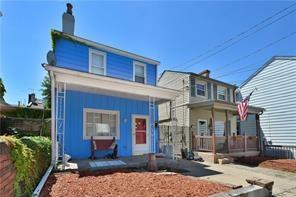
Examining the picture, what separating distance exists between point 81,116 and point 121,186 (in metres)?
5.83

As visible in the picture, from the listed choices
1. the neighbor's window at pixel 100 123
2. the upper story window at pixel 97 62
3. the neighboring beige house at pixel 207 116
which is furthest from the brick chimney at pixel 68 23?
the neighboring beige house at pixel 207 116

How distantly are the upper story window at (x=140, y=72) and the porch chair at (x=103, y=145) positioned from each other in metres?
4.15

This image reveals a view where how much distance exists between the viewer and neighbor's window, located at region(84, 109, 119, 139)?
11.4m

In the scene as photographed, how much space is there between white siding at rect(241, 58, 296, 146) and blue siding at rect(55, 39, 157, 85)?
11678 mm

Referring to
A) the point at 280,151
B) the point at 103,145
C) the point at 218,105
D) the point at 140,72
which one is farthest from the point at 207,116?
the point at 103,145

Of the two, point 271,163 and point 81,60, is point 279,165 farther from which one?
point 81,60

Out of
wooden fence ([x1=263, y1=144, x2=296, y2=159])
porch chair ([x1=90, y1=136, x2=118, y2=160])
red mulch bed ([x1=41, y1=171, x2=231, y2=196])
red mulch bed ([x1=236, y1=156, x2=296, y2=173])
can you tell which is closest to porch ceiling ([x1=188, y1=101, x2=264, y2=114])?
wooden fence ([x1=263, y1=144, x2=296, y2=159])

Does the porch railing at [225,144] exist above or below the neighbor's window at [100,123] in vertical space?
below

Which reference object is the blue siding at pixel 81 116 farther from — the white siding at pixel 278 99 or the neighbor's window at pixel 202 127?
the white siding at pixel 278 99

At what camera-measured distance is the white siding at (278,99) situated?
16.9m

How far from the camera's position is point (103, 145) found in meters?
11.3

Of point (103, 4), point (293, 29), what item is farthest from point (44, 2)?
point (293, 29)

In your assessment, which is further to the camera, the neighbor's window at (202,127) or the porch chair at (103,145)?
the neighbor's window at (202,127)

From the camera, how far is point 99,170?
27.0 feet
